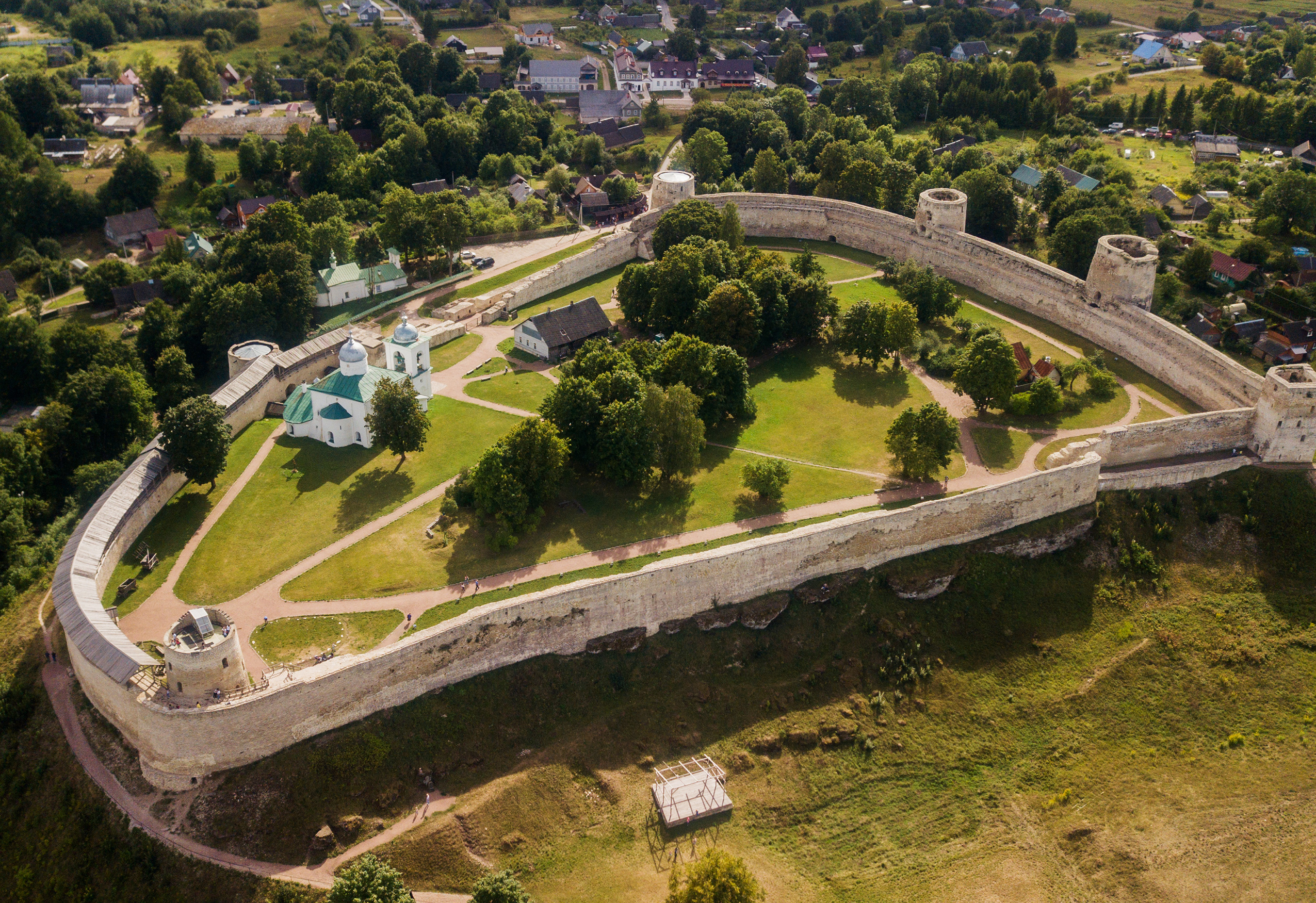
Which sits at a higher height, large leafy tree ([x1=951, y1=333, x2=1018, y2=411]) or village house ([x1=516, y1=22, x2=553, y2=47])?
village house ([x1=516, y1=22, x2=553, y2=47])

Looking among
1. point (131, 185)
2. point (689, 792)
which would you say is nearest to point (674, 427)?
point (689, 792)

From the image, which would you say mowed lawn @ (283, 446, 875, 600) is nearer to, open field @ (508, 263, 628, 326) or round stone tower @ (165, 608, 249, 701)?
round stone tower @ (165, 608, 249, 701)

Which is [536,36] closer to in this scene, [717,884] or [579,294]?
[579,294]

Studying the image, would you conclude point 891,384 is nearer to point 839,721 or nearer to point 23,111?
point 839,721

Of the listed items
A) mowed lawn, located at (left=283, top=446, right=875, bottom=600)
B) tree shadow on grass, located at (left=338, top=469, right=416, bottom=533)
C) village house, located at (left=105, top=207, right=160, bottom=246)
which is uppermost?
village house, located at (left=105, top=207, right=160, bottom=246)

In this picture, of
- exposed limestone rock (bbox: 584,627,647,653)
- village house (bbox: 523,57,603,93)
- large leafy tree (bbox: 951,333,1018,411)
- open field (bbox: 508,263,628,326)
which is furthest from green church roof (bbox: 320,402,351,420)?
village house (bbox: 523,57,603,93)

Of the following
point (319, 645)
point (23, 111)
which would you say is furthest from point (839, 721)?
point (23, 111)
